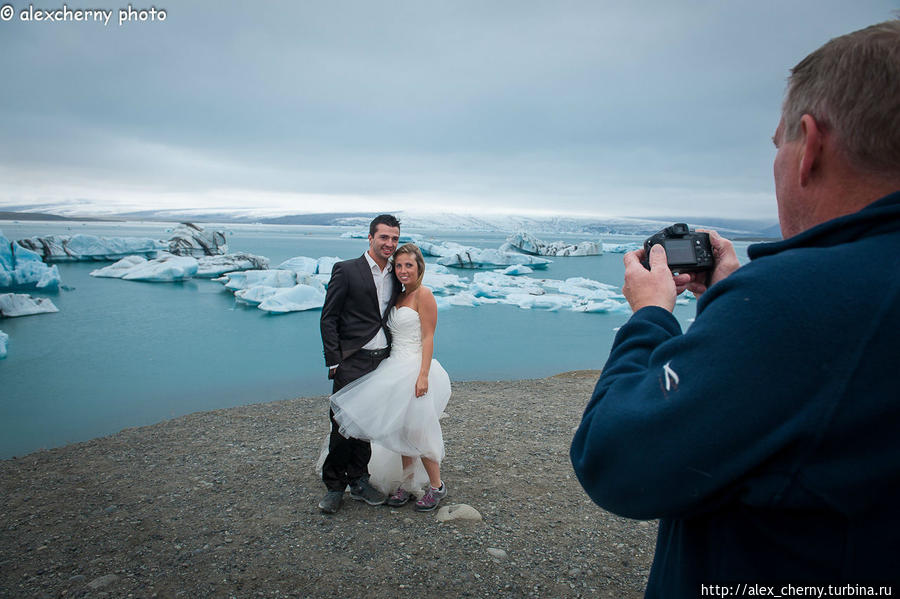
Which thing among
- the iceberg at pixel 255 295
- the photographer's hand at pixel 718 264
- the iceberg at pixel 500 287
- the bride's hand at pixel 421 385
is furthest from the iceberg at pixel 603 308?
the photographer's hand at pixel 718 264

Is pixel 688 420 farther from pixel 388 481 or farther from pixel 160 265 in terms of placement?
pixel 160 265

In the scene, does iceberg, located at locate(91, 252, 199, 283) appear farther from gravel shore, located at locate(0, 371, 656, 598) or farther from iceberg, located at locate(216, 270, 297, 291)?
gravel shore, located at locate(0, 371, 656, 598)

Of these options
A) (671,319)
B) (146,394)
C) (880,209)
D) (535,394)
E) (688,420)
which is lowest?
(146,394)

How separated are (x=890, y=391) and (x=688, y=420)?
0.72 feet

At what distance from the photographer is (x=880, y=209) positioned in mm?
616

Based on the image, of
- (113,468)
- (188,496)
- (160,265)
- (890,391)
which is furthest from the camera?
(160,265)

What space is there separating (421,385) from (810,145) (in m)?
2.87

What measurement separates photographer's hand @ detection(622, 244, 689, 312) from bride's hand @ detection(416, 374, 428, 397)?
7.91ft

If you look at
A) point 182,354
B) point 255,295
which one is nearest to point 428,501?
point 182,354

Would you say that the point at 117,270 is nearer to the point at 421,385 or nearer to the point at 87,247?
the point at 87,247

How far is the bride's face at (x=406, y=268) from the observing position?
11.4ft

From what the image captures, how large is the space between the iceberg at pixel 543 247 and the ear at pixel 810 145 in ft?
115

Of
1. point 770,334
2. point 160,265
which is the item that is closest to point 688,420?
point 770,334

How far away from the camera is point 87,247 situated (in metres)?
27.8
